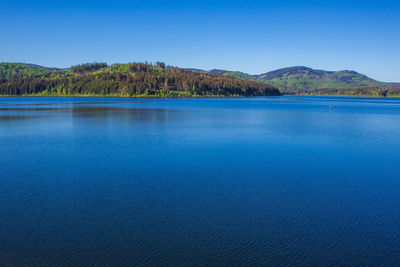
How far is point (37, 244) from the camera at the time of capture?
899 centimetres

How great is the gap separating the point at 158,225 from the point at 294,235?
179 inches

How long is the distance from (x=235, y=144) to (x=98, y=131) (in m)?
16.7

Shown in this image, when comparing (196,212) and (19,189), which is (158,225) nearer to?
(196,212)

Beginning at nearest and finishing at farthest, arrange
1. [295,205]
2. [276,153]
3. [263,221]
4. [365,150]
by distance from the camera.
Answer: [263,221] < [295,205] < [276,153] < [365,150]

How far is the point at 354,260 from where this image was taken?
8.38 m

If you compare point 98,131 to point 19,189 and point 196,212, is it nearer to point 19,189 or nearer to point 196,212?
point 19,189

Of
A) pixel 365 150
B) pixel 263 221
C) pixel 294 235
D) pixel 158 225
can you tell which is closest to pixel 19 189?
Answer: pixel 158 225

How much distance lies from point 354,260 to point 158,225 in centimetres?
608

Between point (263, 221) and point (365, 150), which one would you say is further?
point (365, 150)

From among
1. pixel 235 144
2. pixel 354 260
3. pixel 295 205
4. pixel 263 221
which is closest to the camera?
pixel 354 260

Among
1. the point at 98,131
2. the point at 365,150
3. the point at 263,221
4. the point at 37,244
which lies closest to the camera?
the point at 37,244

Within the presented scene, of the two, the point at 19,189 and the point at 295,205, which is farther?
the point at 19,189

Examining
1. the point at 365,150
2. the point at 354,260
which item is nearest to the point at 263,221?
the point at 354,260

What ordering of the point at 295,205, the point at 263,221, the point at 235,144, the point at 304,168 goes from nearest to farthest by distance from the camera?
the point at 263,221
the point at 295,205
the point at 304,168
the point at 235,144
